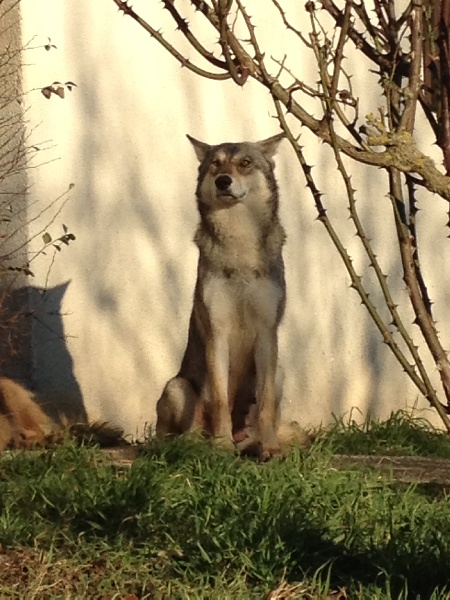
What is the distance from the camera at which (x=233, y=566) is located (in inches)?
176

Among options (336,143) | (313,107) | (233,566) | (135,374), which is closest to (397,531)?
(233,566)

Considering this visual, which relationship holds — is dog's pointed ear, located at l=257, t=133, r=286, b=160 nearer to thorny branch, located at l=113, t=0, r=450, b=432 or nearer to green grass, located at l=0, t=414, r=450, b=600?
green grass, located at l=0, t=414, r=450, b=600

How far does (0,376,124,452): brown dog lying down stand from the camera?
6719 mm

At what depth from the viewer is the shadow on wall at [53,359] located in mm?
7609

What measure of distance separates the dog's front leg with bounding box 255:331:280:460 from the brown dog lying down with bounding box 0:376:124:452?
0.85 m

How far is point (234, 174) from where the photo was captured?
671 cm

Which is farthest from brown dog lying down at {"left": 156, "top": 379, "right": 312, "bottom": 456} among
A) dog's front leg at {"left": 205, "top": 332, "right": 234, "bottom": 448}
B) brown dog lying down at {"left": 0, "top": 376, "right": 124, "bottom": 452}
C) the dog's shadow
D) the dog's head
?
the dog's head

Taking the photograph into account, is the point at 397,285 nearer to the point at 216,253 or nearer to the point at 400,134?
the point at 216,253

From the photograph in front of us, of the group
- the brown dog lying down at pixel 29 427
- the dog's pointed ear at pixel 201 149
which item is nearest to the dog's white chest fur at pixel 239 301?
the dog's pointed ear at pixel 201 149

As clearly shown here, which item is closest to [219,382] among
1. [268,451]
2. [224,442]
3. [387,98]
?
[224,442]

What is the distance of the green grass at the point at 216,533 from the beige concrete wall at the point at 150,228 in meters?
2.17

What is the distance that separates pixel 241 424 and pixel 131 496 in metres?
2.24

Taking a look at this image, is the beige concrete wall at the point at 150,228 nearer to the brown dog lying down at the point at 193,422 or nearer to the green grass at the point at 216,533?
the brown dog lying down at the point at 193,422

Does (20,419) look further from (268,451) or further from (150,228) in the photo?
(150,228)
